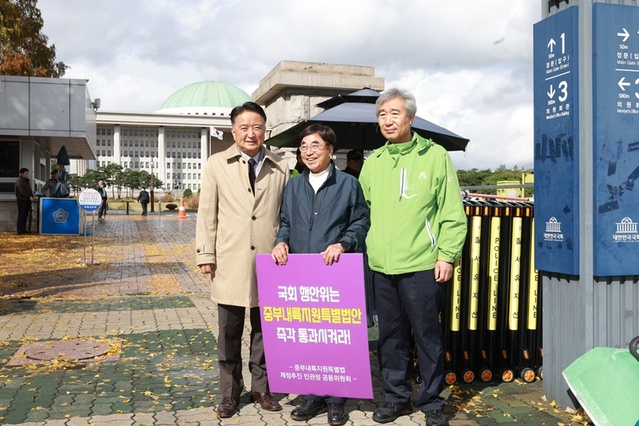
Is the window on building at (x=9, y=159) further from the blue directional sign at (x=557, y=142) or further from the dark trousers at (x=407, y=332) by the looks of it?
the blue directional sign at (x=557, y=142)

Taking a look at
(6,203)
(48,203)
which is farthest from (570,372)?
(6,203)

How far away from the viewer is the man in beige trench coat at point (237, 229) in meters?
4.46

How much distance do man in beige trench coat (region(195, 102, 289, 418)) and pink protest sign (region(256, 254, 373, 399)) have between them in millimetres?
172

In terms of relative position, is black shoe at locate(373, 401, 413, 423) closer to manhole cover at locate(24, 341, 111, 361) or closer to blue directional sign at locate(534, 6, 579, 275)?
blue directional sign at locate(534, 6, 579, 275)

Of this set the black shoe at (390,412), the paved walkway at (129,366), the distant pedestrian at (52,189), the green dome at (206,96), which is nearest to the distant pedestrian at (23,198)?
the distant pedestrian at (52,189)

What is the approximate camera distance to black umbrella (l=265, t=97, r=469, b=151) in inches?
298

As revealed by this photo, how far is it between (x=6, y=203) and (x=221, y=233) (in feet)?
71.3

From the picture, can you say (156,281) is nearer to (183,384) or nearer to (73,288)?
(73,288)

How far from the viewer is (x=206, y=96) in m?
174

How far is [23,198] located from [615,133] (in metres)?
20.7

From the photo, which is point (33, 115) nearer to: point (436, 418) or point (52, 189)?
point (52, 189)

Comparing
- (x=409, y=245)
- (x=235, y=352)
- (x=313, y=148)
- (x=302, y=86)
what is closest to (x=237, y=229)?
(x=313, y=148)

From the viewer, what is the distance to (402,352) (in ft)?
14.5

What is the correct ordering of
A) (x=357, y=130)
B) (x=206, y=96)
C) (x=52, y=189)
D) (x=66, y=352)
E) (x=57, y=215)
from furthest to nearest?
(x=206, y=96) < (x=52, y=189) < (x=57, y=215) < (x=357, y=130) < (x=66, y=352)
